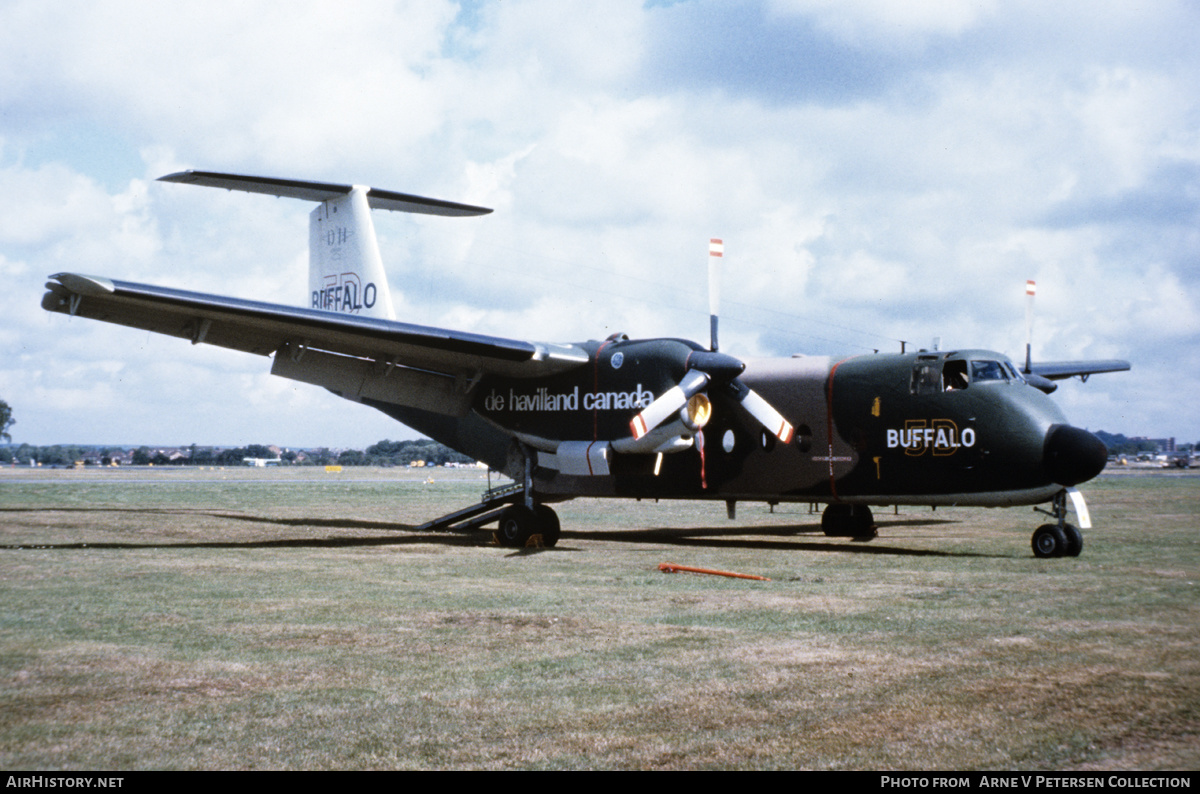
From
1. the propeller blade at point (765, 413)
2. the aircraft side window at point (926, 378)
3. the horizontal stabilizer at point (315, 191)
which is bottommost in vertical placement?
the propeller blade at point (765, 413)

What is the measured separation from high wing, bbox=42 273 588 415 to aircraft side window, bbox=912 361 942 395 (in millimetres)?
6830

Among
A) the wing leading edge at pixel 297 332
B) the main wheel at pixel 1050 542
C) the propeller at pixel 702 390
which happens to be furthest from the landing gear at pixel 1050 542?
the wing leading edge at pixel 297 332

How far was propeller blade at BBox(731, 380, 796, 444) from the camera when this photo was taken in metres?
19.4

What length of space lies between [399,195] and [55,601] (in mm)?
17052

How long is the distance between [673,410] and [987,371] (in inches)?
227

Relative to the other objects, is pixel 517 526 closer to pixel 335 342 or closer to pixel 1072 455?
pixel 335 342

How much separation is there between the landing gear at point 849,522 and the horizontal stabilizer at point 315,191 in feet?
42.2

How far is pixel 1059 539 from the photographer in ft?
55.1

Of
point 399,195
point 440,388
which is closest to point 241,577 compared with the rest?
point 440,388

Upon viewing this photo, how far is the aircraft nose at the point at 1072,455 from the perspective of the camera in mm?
16125

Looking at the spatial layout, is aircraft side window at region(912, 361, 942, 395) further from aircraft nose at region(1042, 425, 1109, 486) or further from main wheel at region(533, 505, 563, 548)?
main wheel at region(533, 505, 563, 548)

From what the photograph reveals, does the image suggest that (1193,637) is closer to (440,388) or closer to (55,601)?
(55,601)

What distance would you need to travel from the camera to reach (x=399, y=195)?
26531mm

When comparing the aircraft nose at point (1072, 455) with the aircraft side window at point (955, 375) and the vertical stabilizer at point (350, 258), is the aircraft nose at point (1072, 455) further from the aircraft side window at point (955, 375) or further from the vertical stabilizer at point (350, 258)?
the vertical stabilizer at point (350, 258)
